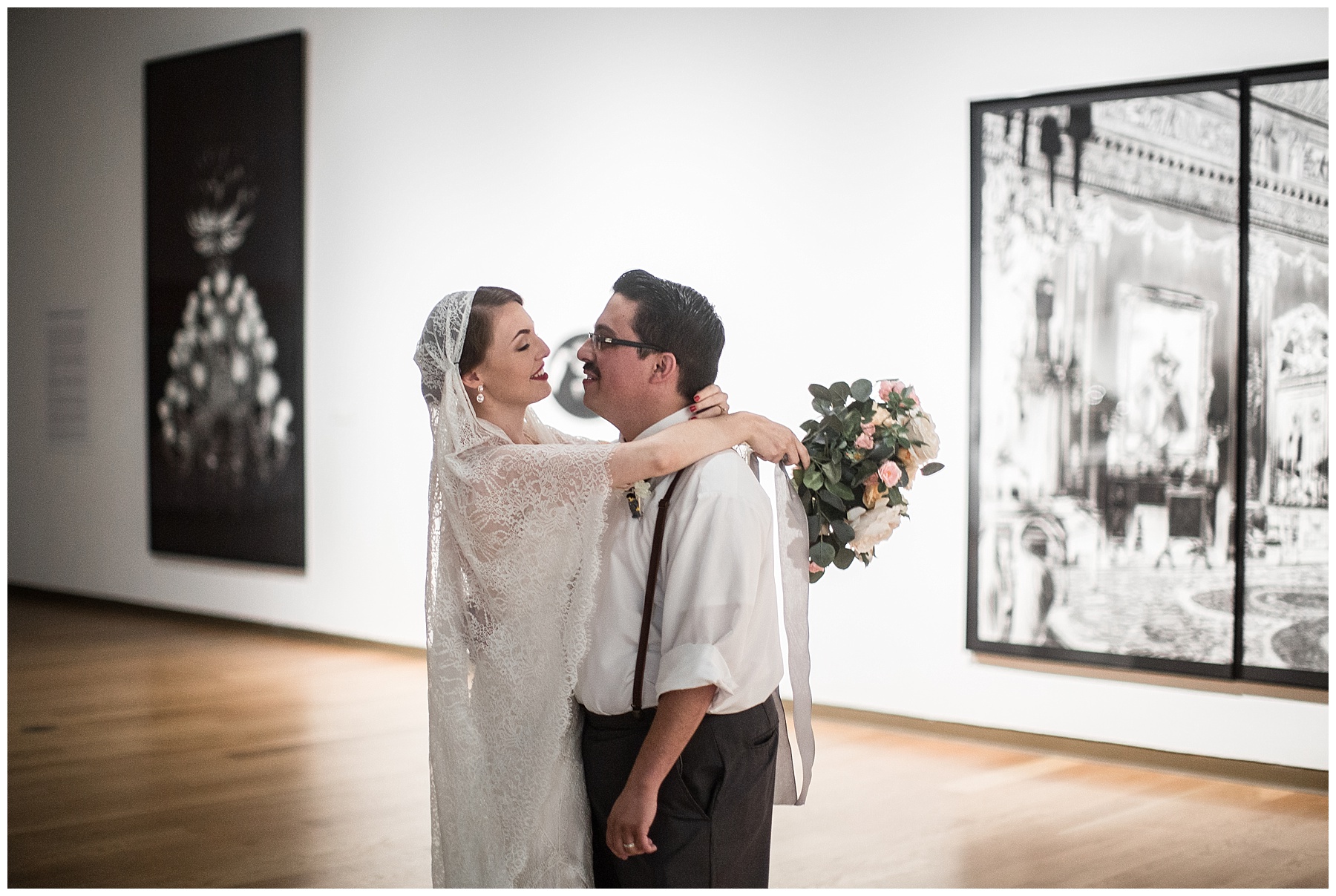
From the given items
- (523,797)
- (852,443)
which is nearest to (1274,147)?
(852,443)

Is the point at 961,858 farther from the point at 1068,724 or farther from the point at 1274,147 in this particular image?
the point at 1274,147

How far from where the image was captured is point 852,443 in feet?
8.35

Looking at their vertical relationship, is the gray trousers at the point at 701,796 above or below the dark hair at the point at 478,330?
below

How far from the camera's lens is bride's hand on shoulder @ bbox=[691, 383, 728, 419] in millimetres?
2311

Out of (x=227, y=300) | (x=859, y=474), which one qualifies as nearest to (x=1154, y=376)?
(x=859, y=474)

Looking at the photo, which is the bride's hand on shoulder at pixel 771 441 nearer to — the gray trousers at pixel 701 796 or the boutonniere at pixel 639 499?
the boutonniere at pixel 639 499

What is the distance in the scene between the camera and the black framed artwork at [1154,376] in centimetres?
511

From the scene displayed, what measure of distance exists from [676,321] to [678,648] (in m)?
0.56

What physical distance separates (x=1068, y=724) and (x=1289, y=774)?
0.87 metres

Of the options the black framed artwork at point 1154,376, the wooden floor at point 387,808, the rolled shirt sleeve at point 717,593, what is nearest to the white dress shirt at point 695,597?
the rolled shirt sleeve at point 717,593

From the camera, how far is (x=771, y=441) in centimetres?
234

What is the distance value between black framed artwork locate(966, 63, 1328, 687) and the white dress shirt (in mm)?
3581

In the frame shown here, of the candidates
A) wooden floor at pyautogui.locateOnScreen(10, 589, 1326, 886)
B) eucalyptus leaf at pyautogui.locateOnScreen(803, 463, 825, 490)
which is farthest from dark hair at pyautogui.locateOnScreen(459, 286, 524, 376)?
wooden floor at pyautogui.locateOnScreen(10, 589, 1326, 886)

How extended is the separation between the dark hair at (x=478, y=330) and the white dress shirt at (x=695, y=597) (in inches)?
15.3
